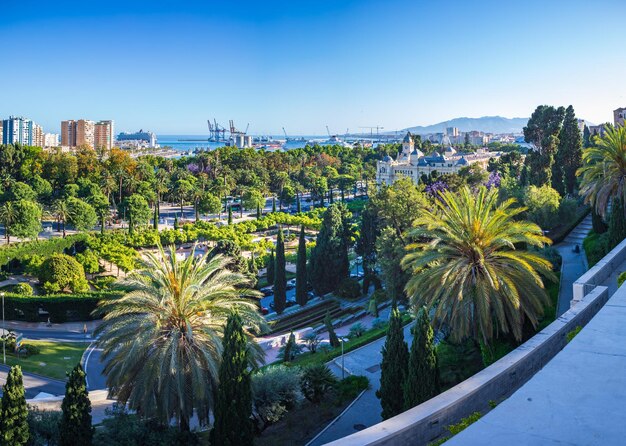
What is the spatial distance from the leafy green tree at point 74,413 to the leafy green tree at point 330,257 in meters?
27.2

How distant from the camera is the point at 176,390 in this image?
13266 millimetres

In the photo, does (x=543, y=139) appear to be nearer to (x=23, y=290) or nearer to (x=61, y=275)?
(x=61, y=275)

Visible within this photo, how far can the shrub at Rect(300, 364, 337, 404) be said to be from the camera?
1658 centimetres

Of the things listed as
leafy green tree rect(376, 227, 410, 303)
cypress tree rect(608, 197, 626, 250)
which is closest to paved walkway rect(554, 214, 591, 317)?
cypress tree rect(608, 197, 626, 250)

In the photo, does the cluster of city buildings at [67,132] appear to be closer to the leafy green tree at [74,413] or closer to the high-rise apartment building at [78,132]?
the high-rise apartment building at [78,132]

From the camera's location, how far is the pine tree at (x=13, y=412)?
11.8 metres

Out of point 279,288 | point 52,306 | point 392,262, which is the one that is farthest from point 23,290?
point 392,262

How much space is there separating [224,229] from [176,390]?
141ft

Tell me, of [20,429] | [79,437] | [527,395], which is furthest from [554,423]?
[20,429]

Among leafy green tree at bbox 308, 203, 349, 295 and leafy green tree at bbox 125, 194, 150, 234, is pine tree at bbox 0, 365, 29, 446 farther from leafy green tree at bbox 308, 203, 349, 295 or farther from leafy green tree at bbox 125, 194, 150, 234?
leafy green tree at bbox 125, 194, 150, 234

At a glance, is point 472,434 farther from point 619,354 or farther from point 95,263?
point 95,263

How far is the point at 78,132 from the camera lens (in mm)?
185375

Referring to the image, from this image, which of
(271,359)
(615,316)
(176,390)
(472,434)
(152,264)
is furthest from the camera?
(271,359)

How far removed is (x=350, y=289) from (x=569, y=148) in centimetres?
2155
